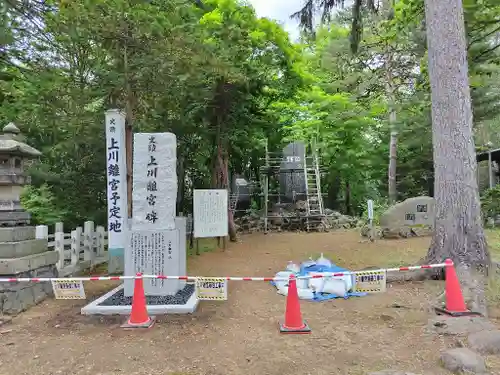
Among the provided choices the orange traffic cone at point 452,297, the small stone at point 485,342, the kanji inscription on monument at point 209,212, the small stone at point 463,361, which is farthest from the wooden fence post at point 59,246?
the small stone at point 485,342

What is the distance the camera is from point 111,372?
12.3 ft

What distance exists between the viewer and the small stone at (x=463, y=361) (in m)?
3.58

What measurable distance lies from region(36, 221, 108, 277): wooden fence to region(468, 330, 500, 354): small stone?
6920 millimetres

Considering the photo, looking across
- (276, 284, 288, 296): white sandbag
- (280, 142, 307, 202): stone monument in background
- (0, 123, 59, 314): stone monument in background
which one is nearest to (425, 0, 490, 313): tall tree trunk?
(276, 284, 288, 296): white sandbag

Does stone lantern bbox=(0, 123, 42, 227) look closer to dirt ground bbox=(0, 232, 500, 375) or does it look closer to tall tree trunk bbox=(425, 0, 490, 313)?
dirt ground bbox=(0, 232, 500, 375)

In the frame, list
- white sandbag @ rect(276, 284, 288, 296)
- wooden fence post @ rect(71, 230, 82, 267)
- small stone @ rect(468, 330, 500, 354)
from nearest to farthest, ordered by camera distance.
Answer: small stone @ rect(468, 330, 500, 354), white sandbag @ rect(276, 284, 288, 296), wooden fence post @ rect(71, 230, 82, 267)

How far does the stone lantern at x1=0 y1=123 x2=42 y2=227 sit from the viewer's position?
20.6 ft

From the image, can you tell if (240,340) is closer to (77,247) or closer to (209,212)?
(77,247)

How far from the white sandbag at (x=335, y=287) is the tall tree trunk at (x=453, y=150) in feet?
5.43

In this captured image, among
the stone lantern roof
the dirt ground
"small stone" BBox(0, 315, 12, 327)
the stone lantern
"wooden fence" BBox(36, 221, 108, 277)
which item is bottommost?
the dirt ground

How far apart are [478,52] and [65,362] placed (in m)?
11.2

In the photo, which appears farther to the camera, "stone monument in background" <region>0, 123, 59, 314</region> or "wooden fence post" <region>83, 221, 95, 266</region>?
"wooden fence post" <region>83, 221, 95, 266</region>

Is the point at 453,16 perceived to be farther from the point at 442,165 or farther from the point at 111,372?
the point at 111,372

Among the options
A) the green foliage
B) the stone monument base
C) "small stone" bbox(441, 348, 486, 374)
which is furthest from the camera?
the green foliage
